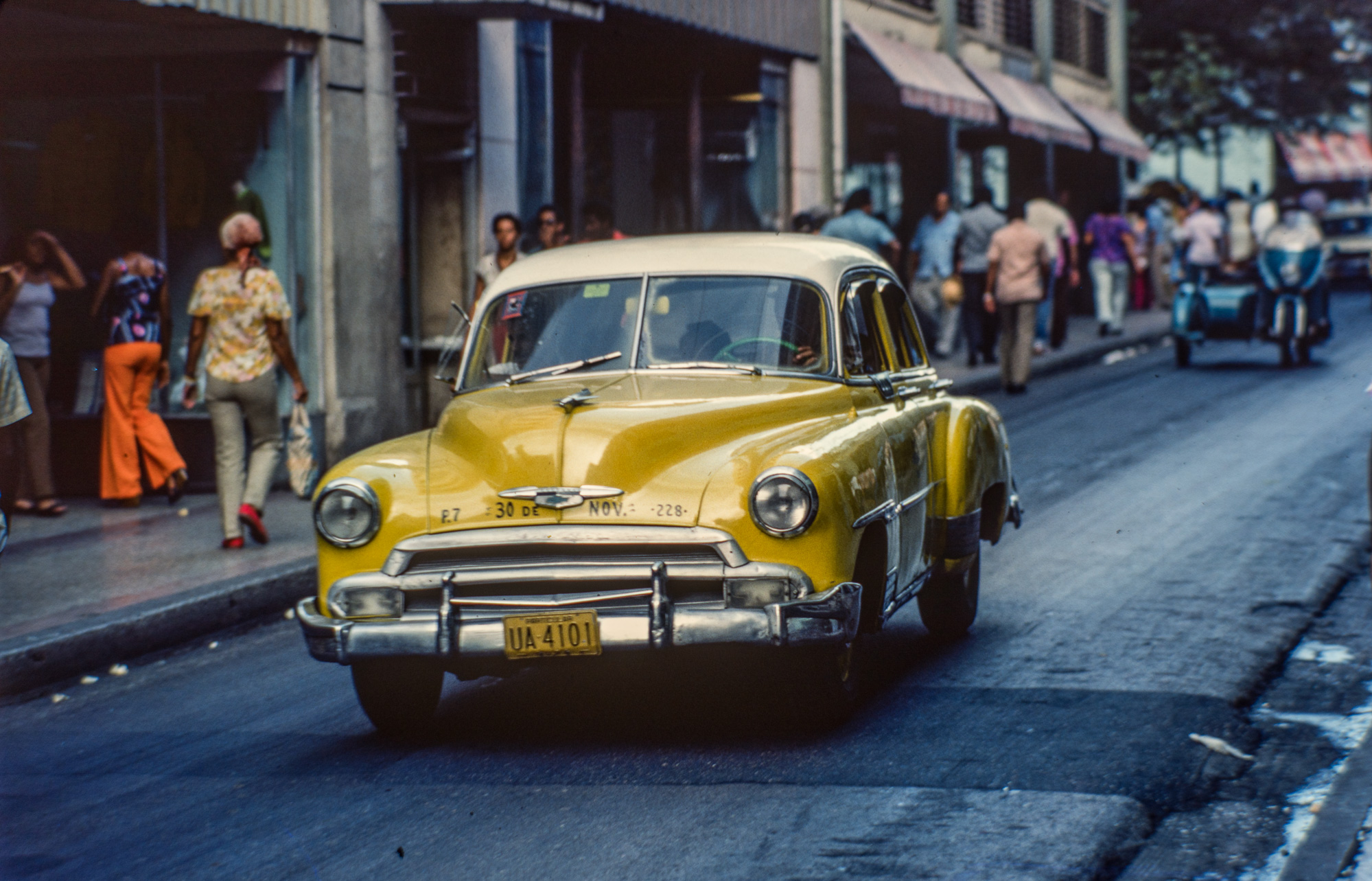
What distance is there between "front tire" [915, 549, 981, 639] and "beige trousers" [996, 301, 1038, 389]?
11.3 meters

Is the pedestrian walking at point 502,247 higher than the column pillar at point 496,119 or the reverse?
the reverse

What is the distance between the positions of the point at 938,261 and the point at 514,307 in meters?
15.1

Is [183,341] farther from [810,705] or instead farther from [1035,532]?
[810,705]

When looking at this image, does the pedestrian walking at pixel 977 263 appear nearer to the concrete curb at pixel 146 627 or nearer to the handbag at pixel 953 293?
the handbag at pixel 953 293

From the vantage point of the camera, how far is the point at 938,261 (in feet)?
71.0

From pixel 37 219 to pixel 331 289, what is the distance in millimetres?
2080

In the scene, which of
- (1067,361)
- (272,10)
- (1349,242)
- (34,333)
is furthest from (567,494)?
(1349,242)

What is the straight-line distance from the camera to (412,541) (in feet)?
18.9

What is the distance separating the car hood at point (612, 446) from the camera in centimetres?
571

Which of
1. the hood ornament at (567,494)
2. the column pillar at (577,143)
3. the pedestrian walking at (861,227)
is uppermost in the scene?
the column pillar at (577,143)

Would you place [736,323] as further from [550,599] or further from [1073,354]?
[1073,354]

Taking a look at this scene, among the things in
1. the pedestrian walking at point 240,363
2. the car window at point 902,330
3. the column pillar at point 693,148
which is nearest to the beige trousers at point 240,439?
the pedestrian walking at point 240,363

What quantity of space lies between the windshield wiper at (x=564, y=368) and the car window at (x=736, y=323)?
0.12 meters

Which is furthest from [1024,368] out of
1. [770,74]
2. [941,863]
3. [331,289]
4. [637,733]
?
[941,863]
